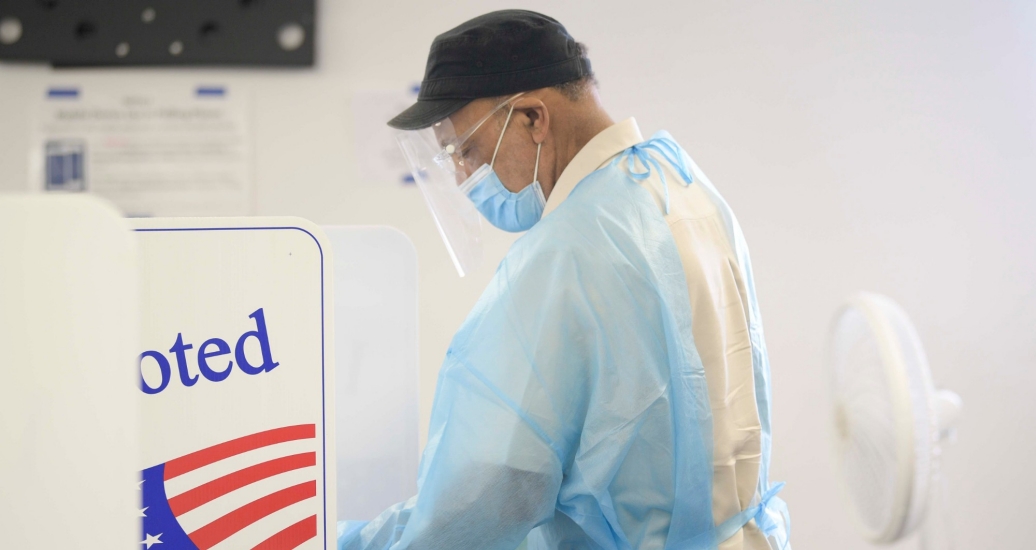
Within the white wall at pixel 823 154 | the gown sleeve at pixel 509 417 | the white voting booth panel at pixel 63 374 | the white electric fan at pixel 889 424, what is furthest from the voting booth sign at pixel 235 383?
the white wall at pixel 823 154

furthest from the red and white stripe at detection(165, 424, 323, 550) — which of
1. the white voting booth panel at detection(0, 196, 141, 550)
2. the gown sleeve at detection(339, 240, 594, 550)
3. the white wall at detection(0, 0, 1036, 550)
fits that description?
the white wall at detection(0, 0, 1036, 550)

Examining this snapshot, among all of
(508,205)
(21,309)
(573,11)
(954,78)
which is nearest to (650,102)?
(573,11)

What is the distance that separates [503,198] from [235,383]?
53 centimetres

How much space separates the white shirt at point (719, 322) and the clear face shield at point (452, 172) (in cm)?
18

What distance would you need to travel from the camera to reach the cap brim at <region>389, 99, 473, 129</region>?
109 centimetres

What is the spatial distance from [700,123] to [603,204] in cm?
105

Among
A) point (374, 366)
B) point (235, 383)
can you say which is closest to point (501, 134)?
point (374, 366)

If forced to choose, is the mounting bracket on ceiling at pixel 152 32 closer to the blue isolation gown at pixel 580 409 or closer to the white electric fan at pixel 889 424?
the blue isolation gown at pixel 580 409

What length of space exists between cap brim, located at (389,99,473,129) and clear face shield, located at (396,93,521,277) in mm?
27

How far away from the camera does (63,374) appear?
0.39 meters

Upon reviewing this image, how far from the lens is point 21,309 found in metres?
0.39

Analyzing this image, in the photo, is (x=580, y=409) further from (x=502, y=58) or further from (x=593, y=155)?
(x=502, y=58)

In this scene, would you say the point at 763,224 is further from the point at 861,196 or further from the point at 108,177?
the point at 108,177

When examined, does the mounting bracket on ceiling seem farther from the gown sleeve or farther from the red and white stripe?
the red and white stripe
